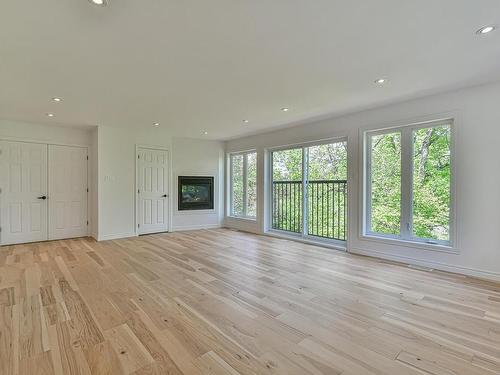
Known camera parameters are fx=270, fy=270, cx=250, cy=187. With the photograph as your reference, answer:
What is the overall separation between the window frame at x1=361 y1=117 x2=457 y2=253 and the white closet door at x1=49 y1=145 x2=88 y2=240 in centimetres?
576

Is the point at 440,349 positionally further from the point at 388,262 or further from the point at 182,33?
the point at 182,33

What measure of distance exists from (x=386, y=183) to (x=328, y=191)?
3.90ft

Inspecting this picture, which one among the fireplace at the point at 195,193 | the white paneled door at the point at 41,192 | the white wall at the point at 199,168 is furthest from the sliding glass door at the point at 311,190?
the white paneled door at the point at 41,192

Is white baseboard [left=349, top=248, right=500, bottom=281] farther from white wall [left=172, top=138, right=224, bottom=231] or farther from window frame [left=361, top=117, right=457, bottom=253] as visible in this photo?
white wall [left=172, top=138, right=224, bottom=231]

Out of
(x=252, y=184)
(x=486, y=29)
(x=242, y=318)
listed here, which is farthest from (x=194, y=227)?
(x=486, y=29)

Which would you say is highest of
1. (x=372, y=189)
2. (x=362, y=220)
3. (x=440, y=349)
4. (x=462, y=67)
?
(x=462, y=67)

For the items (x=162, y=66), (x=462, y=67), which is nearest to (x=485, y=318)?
(x=462, y=67)

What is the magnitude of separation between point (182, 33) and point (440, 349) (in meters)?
3.06

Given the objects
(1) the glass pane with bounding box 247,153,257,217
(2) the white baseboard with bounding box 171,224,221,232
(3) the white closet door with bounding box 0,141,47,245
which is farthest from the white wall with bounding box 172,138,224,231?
(3) the white closet door with bounding box 0,141,47,245

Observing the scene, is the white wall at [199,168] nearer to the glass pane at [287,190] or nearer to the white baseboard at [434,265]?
the glass pane at [287,190]

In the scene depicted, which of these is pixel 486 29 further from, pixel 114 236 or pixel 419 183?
pixel 114 236

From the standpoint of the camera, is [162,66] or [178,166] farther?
[178,166]

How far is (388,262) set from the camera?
13.2 ft

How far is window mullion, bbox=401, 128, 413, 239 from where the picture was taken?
3.99 metres
